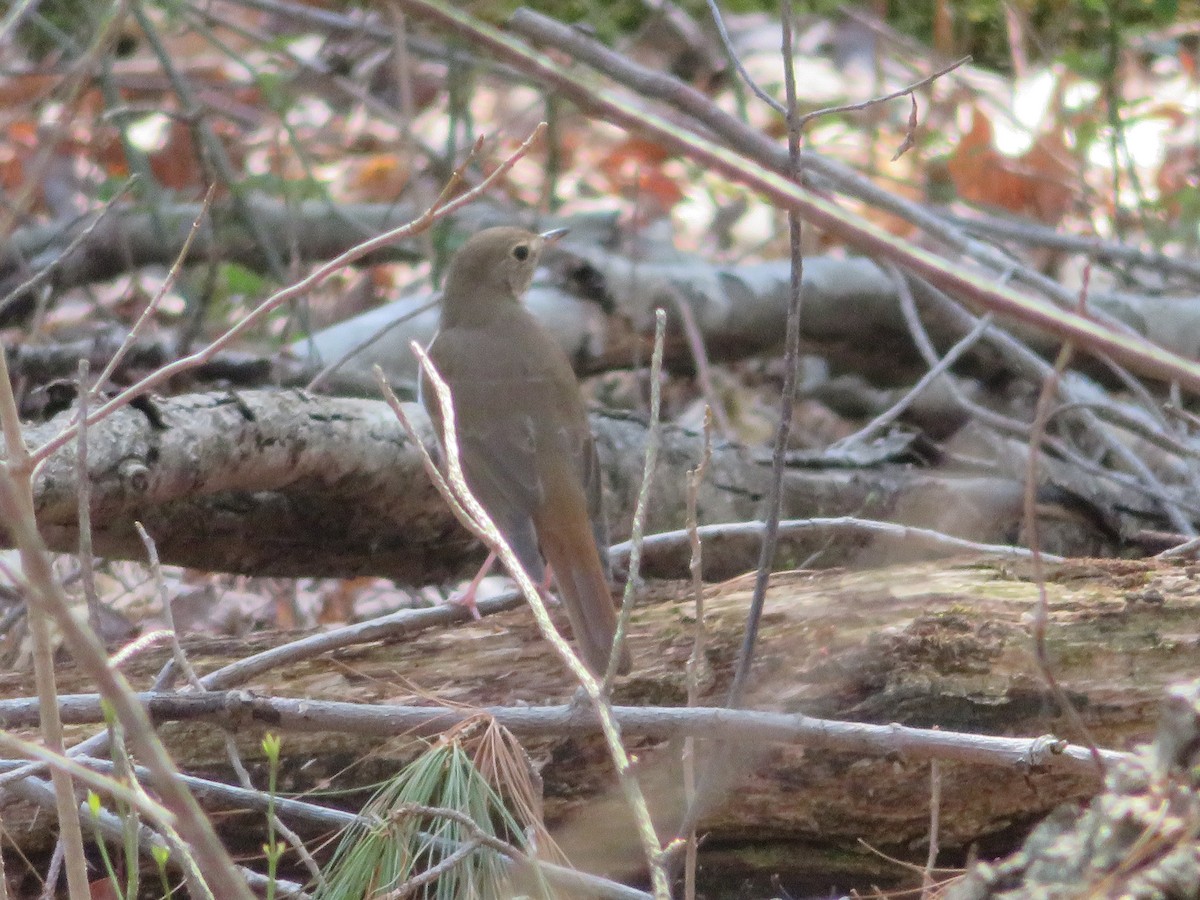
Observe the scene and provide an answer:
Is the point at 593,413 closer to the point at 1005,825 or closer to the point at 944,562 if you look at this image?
the point at 944,562

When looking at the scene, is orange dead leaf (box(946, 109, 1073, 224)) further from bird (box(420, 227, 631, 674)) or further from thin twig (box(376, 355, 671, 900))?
thin twig (box(376, 355, 671, 900))

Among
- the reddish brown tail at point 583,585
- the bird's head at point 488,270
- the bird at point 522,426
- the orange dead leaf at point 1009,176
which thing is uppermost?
the orange dead leaf at point 1009,176

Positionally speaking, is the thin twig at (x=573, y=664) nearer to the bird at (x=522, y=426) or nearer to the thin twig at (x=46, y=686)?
the thin twig at (x=46, y=686)

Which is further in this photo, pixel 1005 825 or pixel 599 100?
pixel 1005 825

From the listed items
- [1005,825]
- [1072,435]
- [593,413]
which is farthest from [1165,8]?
[1005,825]

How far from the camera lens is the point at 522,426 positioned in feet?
14.7

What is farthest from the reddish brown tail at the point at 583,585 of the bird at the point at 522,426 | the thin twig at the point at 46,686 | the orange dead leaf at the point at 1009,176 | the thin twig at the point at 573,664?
A: the orange dead leaf at the point at 1009,176

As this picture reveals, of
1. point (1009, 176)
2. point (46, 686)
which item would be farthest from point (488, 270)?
point (1009, 176)

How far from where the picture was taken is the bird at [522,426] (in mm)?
3756

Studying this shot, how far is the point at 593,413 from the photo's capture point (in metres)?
4.72

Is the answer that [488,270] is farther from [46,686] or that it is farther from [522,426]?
[46,686]


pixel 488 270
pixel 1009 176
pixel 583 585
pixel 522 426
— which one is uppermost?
pixel 1009 176

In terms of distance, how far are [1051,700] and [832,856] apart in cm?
53

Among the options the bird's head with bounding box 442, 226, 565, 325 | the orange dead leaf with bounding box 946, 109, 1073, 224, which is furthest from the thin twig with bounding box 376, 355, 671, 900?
the orange dead leaf with bounding box 946, 109, 1073, 224
